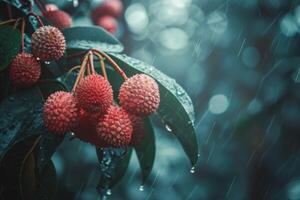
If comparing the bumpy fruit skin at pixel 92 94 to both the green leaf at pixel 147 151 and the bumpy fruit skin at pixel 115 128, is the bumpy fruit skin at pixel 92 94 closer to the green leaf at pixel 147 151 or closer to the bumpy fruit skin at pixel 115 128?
the bumpy fruit skin at pixel 115 128

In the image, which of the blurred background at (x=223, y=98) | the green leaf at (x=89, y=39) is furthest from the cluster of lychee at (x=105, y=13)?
the blurred background at (x=223, y=98)

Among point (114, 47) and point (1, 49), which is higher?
point (114, 47)

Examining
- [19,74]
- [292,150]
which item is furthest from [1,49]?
[292,150]

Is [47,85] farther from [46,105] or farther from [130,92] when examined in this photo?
[130,92]

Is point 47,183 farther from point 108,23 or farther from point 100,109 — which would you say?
point 108,23

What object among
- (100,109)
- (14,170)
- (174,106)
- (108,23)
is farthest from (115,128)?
(108,23)

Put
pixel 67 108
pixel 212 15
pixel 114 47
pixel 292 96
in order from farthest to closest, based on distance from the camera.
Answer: pixel 212 15
pixel 292 96
pixel 114 47
pixel 67 108

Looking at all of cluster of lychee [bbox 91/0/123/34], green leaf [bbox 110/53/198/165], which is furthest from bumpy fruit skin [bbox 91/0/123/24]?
green leaf [bbox 110/53/198/165]
